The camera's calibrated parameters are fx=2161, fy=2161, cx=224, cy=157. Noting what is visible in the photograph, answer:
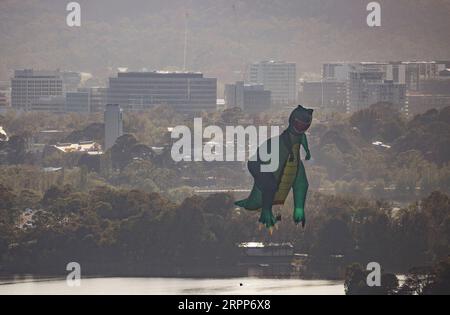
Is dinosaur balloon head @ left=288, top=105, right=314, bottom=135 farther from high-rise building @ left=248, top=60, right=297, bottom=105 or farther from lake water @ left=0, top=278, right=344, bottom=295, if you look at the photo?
high-rise building @ left=248, top=60, right=297, bottom=105

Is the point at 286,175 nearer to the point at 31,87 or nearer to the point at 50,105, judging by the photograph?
the point at 50,105

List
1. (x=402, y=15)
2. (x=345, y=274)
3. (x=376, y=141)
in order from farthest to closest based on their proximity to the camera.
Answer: (x=402, y=15) → (x=376, y=141) → (x=345, y=274)

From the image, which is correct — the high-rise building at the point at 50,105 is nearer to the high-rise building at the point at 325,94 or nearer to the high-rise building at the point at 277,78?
the high-rise building at the point at 325,94

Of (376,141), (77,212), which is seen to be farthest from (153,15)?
(77,212)

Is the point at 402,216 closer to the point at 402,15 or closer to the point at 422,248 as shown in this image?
the point at 422,248

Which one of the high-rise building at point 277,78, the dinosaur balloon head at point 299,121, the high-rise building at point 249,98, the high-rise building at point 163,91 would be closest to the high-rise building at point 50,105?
the high-rise building at point 163,91

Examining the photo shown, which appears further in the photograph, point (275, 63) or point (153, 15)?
point (153, 15)
